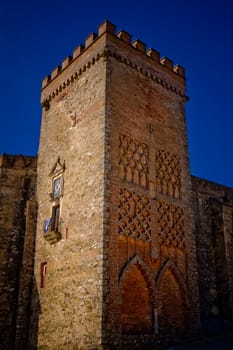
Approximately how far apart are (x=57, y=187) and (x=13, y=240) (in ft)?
9.67

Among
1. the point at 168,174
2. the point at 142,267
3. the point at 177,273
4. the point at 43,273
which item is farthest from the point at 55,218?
the point at 177,273

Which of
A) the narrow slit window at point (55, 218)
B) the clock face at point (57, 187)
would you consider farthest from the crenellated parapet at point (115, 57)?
the narrow slit window at point (55, 218)

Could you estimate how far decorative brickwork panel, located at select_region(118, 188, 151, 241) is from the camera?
37.9 feet

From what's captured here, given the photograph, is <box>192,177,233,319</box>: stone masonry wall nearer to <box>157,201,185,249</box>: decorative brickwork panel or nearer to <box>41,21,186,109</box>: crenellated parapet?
<box>157,201,185,249</box>: decorative brickwork panel

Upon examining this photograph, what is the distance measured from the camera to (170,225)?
1319 centimetres

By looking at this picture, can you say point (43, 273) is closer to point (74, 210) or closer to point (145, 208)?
point (74, 210)

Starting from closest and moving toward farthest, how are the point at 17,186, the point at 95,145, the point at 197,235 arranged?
1. the point at 95,145
2. the point at 17,186
3. the point at 197,235

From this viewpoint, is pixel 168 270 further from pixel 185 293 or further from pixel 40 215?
pixel 40 215

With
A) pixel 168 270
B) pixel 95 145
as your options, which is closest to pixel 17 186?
pixel 95 145

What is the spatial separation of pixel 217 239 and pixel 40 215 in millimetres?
8504

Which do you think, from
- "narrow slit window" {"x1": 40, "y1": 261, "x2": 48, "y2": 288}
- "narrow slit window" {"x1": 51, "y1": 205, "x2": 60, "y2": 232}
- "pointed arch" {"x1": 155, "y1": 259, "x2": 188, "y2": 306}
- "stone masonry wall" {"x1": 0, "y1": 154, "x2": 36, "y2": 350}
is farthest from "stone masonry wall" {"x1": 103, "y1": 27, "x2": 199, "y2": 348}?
"stone masonry wall" {"x1": 0, "y1": 154, "x2": 36, "y2": 350}

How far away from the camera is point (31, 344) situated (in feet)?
41.8

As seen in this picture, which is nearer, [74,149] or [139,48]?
[74,149]

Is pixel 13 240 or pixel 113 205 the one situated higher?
pixel 113 205
